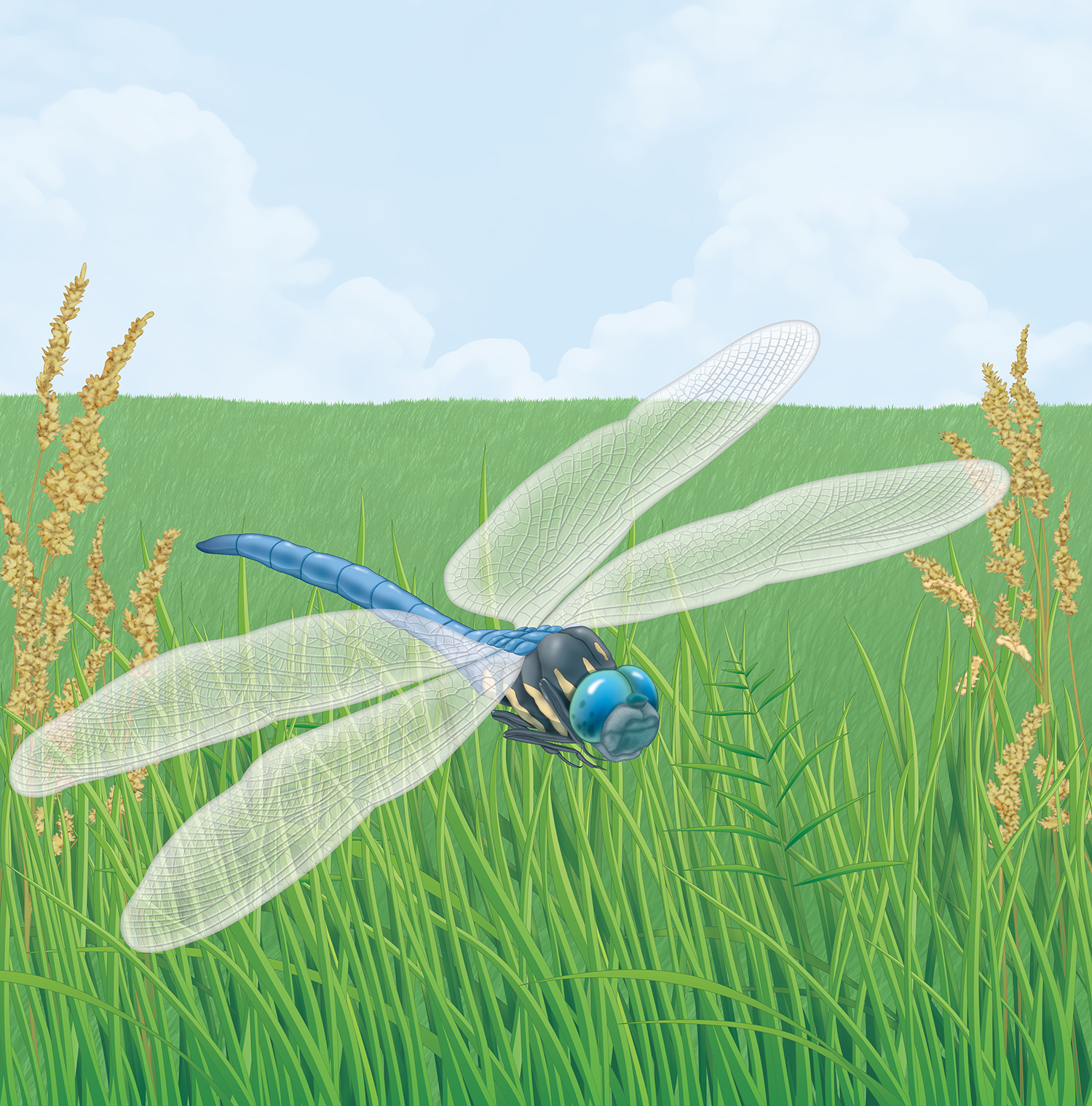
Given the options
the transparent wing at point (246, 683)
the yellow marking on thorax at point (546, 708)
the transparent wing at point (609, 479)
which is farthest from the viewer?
the transparent wing at point (609, 479)

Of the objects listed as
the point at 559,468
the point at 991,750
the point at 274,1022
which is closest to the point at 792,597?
the point at 991,750

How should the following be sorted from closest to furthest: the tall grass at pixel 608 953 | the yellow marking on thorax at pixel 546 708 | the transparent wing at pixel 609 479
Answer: the yellow marking on thorax at pixel 546 708 < the tall grass at pixel 608 953 < the transparent wing at pixel 609 479

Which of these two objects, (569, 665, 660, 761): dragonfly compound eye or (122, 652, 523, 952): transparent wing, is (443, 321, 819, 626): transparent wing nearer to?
(122, 652, 523, 952): transparent wing

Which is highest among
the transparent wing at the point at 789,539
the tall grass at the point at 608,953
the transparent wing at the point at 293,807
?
the transparent wing at the point at 789,539

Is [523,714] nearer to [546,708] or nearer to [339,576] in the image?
[546,708]

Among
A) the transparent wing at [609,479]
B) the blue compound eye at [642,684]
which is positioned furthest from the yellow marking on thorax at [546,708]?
the transparent wing at [609,479]

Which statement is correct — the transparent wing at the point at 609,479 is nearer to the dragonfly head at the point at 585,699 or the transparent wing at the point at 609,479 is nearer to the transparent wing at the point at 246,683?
the transparent wing at the point at 246,683

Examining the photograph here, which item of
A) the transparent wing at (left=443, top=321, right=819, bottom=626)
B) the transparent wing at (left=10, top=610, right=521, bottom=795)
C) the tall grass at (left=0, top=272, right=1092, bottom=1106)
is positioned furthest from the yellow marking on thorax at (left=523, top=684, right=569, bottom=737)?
the transparent wing at (left=443, top=321, right=819, bottom=626)

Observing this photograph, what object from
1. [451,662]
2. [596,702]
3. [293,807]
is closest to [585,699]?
[596,702]
